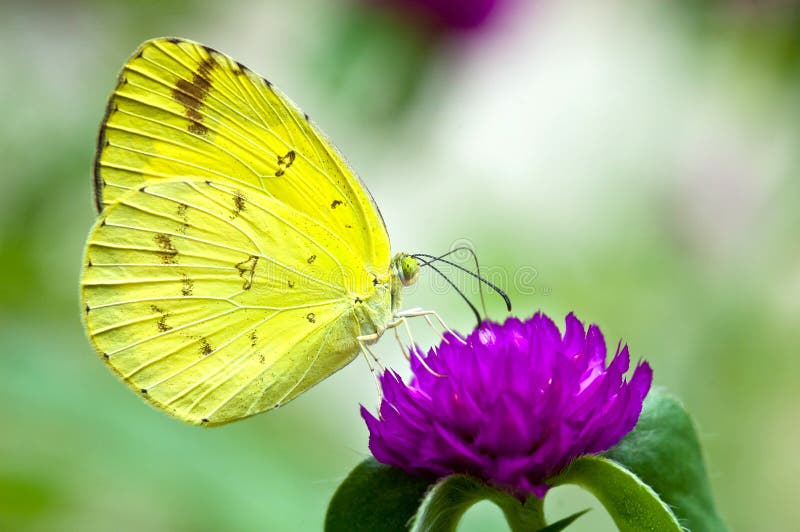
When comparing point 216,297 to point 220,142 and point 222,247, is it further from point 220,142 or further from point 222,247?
point 220,142

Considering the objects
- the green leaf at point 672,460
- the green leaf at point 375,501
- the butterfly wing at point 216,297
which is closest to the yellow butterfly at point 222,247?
the butterfly wing at point 216,297

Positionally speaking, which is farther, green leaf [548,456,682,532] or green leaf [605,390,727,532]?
green leaf [605,390,727,532]

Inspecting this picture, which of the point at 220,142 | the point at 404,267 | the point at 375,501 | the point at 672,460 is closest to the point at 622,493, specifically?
the point at 672,460

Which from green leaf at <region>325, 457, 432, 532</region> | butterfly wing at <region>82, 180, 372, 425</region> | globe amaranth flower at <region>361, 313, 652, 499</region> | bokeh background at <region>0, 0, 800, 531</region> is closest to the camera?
globe amaranth flower at <region>361, 313, 652, 499</region>

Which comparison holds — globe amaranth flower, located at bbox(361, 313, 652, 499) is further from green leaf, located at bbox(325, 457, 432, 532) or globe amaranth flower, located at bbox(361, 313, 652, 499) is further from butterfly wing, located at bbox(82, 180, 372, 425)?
butterfly wing, located at bbox(82, 180, 372, 425)

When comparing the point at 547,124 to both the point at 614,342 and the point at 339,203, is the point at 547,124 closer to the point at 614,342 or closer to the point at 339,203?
the point at 614,342

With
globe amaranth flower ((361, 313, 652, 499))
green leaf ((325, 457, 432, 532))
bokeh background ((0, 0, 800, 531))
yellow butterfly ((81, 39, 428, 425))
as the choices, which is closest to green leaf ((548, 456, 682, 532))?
globe amaranth flower ((361, 313, 652, 499))

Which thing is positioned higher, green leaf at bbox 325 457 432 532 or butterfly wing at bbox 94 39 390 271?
butterfly wing at bbox 94 39 390 271
